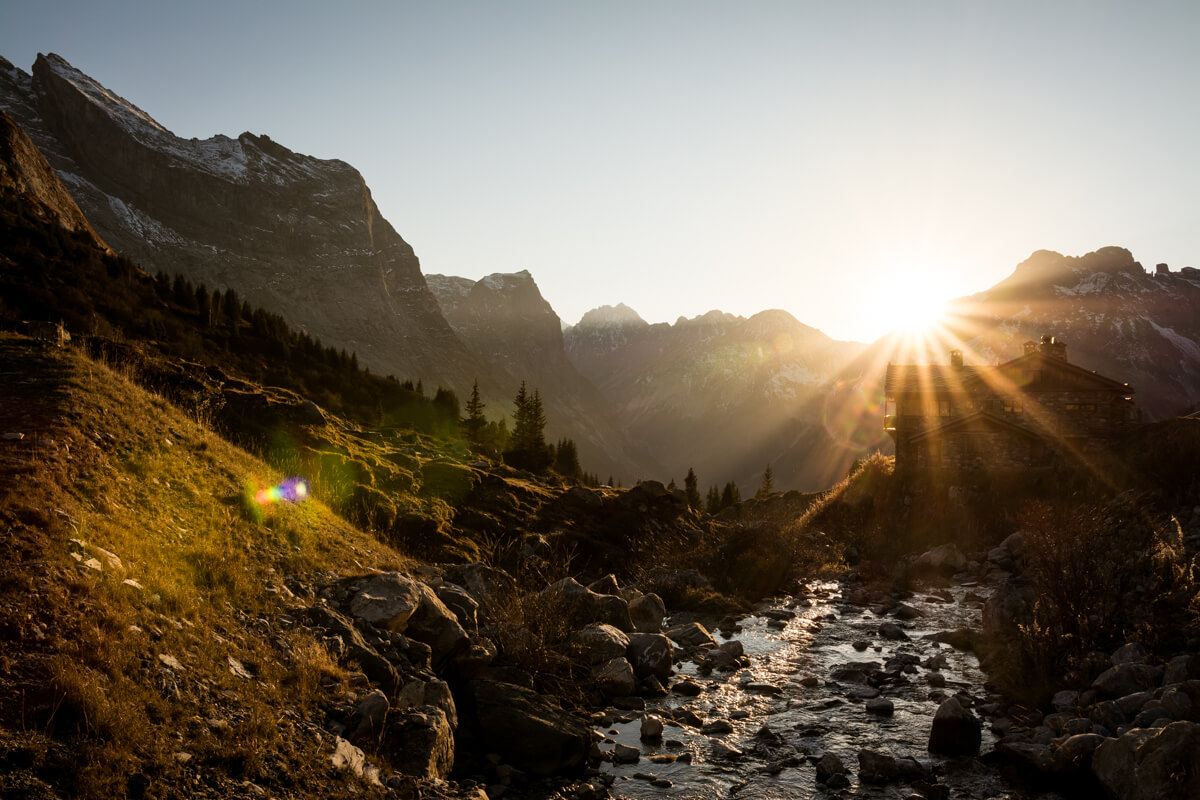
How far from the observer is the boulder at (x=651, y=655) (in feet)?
47.7

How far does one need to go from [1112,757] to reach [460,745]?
9.03m

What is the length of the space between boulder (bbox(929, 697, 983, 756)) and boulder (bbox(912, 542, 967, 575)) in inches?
693

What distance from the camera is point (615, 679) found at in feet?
44.5

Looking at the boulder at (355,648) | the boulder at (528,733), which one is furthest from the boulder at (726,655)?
the boulder at (355,648)

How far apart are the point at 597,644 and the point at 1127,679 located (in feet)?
31.4

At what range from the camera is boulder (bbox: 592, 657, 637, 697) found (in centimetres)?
1348

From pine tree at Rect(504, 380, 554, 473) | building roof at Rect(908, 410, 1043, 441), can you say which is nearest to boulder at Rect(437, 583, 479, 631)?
building roof at Rect(908, 410, 1043, 441)

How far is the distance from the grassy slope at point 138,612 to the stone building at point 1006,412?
39.1 metres

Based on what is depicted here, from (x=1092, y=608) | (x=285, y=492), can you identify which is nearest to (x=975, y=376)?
(x=1092, y=608)

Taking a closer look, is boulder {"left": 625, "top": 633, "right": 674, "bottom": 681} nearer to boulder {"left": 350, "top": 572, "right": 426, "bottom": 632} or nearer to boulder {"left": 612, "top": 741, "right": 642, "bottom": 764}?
boulder {"left": 612, "top": 741, "right": 642, "bottom": 764}

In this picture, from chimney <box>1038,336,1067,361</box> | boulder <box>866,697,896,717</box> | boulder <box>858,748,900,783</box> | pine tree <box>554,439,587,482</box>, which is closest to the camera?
boulder <box>858,748,900,783</box>

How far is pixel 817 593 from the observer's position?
2539 cm

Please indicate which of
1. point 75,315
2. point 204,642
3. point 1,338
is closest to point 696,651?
point 204,642

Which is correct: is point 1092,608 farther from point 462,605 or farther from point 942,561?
point 942,561
